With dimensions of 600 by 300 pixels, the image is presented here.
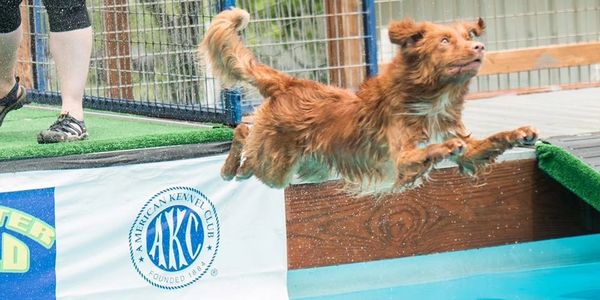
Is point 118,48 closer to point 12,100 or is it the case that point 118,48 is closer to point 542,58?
point 12,100

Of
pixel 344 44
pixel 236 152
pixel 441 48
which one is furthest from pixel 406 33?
pixel 344 44

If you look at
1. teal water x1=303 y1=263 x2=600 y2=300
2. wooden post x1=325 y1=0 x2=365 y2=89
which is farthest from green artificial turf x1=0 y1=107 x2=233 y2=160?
wooden post x1=325 y1=0 x2=365 y2=89

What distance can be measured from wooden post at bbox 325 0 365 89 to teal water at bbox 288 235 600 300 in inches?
50.2

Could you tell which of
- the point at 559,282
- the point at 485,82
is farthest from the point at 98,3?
the point at 485,82

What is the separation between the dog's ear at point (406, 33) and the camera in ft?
10.9

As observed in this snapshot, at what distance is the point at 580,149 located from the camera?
5.57 meters

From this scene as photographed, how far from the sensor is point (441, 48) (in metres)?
3.26

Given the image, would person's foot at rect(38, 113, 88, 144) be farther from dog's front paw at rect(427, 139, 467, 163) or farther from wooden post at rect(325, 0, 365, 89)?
dog's front paw at rect(427, 139, 467, 163)

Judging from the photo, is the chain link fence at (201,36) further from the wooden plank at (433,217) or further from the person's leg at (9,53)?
the person's leg at (9,53)

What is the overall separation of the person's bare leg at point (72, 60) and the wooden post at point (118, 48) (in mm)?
952

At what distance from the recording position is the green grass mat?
529 cm

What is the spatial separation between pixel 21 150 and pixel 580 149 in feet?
8.48

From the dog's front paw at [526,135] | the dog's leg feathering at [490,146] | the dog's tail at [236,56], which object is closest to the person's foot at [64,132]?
the dog's tail at [236,56]

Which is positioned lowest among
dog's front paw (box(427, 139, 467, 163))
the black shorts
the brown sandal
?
dog's front paw (box(427, 139, 467, 163))
